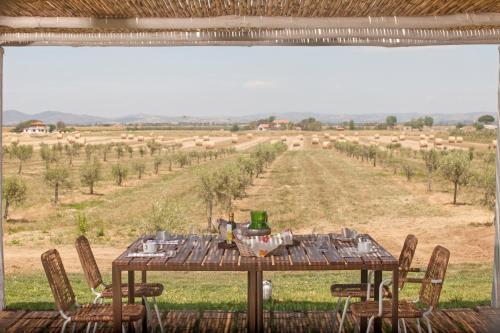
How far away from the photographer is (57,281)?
3.62m

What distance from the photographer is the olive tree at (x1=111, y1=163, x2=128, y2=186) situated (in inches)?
1485

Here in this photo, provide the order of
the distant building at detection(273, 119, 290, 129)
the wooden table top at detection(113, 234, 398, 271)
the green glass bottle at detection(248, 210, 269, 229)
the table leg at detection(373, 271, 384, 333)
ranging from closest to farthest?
the wooden table top at detection(113, 234, 398, 271) < the table leg at detection(373, 271, 384, 333) < the green glass bottle at detection(248, 210, 269, 229) < the distant building at detection(273, 119, 290, 129)

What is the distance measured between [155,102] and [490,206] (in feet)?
101

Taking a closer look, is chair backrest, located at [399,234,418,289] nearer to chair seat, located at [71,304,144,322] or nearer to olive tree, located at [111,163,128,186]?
chair seat, located at [71,304,144,322]

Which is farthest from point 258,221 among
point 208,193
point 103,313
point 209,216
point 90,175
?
point 90,175

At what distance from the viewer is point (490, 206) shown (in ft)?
107

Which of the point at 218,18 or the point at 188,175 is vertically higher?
the point at 218,18

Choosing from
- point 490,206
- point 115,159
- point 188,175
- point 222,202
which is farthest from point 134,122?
point 490,206

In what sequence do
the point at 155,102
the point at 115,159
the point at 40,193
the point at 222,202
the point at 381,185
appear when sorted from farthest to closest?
the point at 155,102
the point at 115,159
the point at 381,185
the point at 40,193
the point at 222,202

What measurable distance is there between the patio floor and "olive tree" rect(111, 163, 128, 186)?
33401 mm

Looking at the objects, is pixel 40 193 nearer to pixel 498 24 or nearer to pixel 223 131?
pixel 223 131

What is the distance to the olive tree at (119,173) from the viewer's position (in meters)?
37.7

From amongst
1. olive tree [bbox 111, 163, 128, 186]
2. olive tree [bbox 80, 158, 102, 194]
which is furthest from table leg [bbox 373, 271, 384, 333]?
olive tree [bbox 111, 163, 128, 186]

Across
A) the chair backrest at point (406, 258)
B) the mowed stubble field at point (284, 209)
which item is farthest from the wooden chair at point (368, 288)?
the mowed stubble field at point (284, 209)
